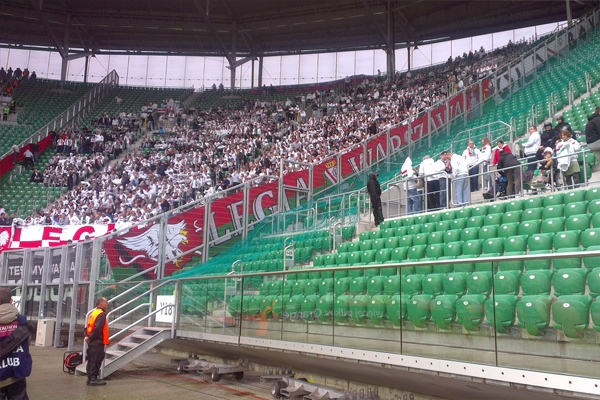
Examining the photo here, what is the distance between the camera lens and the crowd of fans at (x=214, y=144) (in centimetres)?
2255

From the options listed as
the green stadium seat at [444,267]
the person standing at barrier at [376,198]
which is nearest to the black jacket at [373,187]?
the person standing at barrier at [376,198]

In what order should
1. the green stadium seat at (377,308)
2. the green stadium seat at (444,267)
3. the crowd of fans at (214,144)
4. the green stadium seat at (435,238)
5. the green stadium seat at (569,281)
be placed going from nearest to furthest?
the green stadium seat at (569,281)
the green stadium seat at (444,267)
the green stadium seat at (377,308)
the green stadium seat at (435,238)
the crowd of fans at (214,144)

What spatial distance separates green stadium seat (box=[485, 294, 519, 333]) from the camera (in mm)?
5309

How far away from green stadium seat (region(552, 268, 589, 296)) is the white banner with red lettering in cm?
1801

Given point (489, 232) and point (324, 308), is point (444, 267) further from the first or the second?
point (489, 232)

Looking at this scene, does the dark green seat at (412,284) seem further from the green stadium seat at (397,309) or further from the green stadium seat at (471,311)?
the green stadium seat at (471,311)

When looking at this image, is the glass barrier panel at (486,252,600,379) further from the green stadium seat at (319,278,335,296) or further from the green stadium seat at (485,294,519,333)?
the green stadium seat at (319,278,335,296)

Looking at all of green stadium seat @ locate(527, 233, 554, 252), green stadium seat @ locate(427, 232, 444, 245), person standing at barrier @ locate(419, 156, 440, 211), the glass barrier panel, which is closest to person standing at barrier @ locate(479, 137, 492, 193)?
person standing at barrier @ locate(419, 156, 440, 211)

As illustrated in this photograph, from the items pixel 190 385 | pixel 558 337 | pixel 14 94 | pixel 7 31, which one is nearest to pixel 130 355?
pixel 190 385

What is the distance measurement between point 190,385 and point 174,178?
1603cm

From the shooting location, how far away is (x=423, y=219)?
11953mm

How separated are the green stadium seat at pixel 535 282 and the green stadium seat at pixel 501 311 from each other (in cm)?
15

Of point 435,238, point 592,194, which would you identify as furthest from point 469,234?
point 592,194

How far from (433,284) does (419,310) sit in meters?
0.33
